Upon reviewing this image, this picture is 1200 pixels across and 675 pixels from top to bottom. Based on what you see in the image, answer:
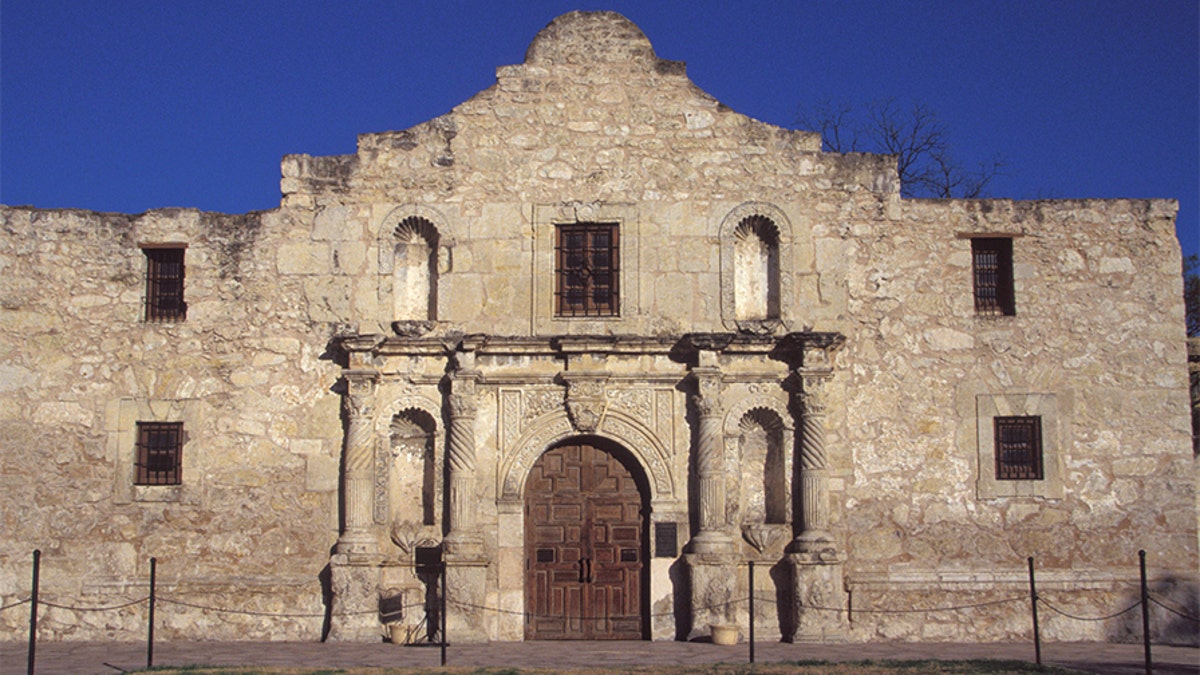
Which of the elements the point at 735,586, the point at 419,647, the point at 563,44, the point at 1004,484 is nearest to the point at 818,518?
the point at 735,586

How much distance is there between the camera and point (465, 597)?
1476cm

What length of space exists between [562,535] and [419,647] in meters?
2.16

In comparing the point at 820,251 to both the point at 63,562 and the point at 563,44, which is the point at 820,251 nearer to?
the point at 563,44

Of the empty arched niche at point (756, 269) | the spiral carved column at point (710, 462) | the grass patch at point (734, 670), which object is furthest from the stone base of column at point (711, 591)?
the empty arched niche at point (756, 269)

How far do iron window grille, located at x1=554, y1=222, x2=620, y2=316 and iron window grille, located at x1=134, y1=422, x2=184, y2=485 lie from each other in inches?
196

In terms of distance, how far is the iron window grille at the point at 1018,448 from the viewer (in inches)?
609

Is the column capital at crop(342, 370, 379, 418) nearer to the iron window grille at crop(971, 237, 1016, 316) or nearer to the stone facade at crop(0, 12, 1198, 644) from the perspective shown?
the stone facade at crop(0, 12, 1198, 644)

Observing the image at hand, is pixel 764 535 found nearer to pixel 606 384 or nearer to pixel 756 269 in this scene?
pixel 606 384

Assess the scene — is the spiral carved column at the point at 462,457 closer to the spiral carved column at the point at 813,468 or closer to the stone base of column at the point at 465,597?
the stone base of column at the point at 465,597

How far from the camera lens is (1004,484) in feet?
50.4

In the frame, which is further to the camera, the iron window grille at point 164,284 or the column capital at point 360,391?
the iron window grille at point 164,284

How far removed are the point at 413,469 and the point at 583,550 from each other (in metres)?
2.32

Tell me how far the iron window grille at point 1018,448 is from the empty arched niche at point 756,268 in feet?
10.2

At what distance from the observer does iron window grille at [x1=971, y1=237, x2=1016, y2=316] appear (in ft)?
52.2
